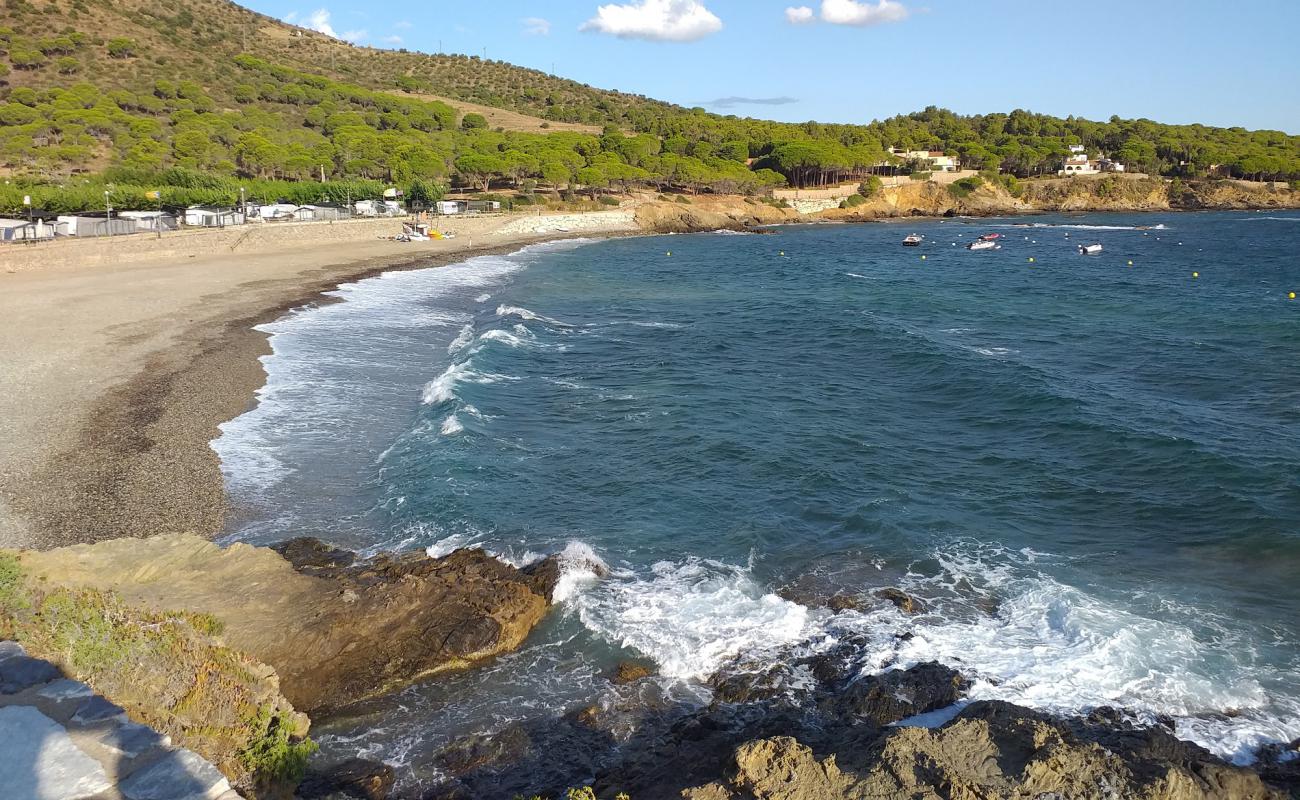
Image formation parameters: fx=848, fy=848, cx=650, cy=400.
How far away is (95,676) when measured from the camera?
9.05 meters

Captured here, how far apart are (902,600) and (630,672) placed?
528 centimetres

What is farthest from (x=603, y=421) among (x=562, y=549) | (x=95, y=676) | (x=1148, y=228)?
(x=1148, y=228)

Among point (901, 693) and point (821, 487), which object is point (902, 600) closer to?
point (901, 693)

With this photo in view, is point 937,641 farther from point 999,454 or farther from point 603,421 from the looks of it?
point 603,421

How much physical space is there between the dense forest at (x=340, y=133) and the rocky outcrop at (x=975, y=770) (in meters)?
59.9

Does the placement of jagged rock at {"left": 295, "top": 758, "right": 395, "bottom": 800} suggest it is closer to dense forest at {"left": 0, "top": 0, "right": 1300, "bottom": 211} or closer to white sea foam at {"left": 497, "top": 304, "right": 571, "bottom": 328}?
white sea foam at {"left": 497, "top": 304, "right": 571, "bottom": 328}

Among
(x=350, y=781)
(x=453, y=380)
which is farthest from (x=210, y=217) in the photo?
(x=350, y=781)

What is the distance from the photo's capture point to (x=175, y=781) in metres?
7.14

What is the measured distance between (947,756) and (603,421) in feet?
59.2

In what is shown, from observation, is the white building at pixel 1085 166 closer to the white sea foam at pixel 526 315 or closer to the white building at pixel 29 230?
the white sea foam at pixel 526 315

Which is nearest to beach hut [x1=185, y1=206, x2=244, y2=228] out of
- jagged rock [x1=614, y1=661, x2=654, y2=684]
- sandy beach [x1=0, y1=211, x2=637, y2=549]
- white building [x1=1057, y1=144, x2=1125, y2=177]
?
sandy beach [x1=0, y1=211, x2=637, y2=549]

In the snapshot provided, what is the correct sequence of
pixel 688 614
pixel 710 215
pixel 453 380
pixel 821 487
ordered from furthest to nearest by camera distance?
pixel 710 215, pixel 453 380, pixel 821 487, pixel 688 614

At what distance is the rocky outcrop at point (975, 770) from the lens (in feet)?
27.6

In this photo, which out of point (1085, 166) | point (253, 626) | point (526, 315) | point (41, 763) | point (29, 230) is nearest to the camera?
point (41, 763)
